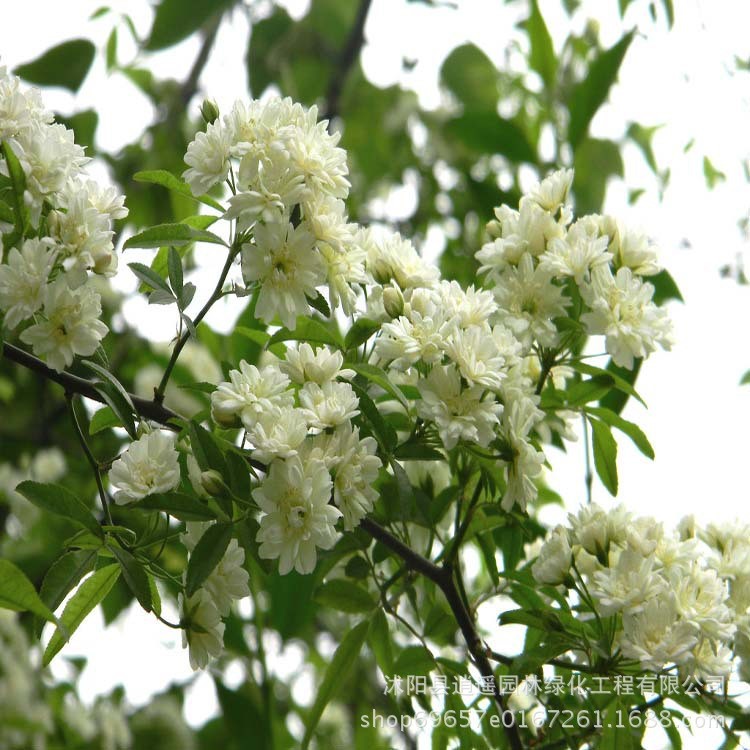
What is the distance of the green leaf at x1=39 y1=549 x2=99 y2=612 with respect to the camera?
2.25 feet

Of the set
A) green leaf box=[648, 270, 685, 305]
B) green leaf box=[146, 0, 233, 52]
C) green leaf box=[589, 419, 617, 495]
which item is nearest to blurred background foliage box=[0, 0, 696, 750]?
green leaf box=[146, 0, 233, 52]

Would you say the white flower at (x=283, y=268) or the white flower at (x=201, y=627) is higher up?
the white flower at (x=283, y=268)

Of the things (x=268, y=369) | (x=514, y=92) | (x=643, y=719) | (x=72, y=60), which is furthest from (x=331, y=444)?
(x=514, y=92)

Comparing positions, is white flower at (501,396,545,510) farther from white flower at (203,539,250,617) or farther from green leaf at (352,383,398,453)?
white flower at (203,539,250,617)

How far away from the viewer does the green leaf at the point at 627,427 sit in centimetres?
90

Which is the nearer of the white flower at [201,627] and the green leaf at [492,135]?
the white flower at [201,627]

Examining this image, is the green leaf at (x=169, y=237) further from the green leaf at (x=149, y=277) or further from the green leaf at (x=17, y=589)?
the green leaf at (x=17, y=589)

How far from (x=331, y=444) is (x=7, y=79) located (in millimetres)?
328

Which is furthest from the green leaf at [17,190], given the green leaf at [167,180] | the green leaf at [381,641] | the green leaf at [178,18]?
the green leaf at [178,18]

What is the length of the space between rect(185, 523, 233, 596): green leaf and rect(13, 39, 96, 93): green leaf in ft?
4.20

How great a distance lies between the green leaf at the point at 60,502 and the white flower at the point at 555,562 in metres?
0.33

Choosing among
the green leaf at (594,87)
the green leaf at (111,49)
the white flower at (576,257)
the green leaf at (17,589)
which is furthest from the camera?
the green leaf at (111,49)

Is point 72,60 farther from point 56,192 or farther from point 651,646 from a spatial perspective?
point 651,646

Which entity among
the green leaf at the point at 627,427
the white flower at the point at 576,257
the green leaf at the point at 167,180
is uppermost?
the green leaf at the point at 167,180
